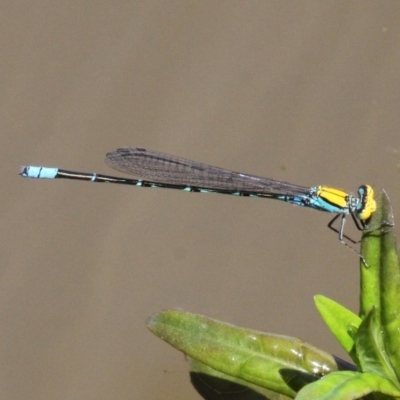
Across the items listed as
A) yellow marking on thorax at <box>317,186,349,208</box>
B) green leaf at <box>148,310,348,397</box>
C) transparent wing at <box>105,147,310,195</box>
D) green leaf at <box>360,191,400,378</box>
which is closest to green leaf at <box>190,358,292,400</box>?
green leaf at <box>148,310,348,397</box>

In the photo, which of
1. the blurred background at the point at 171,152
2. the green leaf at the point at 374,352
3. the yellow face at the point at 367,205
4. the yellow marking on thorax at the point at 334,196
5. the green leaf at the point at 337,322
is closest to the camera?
the green leaf at the point at 374,352

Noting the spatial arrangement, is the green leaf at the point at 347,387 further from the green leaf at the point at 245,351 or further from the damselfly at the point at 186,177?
the damselfly at the point at 186,177

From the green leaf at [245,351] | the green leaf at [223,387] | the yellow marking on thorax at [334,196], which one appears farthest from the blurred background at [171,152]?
the green leaf at [245,351]

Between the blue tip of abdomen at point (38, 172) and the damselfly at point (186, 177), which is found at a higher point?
the damselfly at point (186, 177)

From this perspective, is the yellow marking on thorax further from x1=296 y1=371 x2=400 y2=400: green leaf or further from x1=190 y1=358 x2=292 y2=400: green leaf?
x1=296 y1=371 x2=400 y2=400: green leaf

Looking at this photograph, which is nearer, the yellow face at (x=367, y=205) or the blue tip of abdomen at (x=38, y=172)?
the yellow face at (x=367, y=205)

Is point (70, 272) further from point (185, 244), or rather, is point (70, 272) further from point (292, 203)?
point (292, 203)
